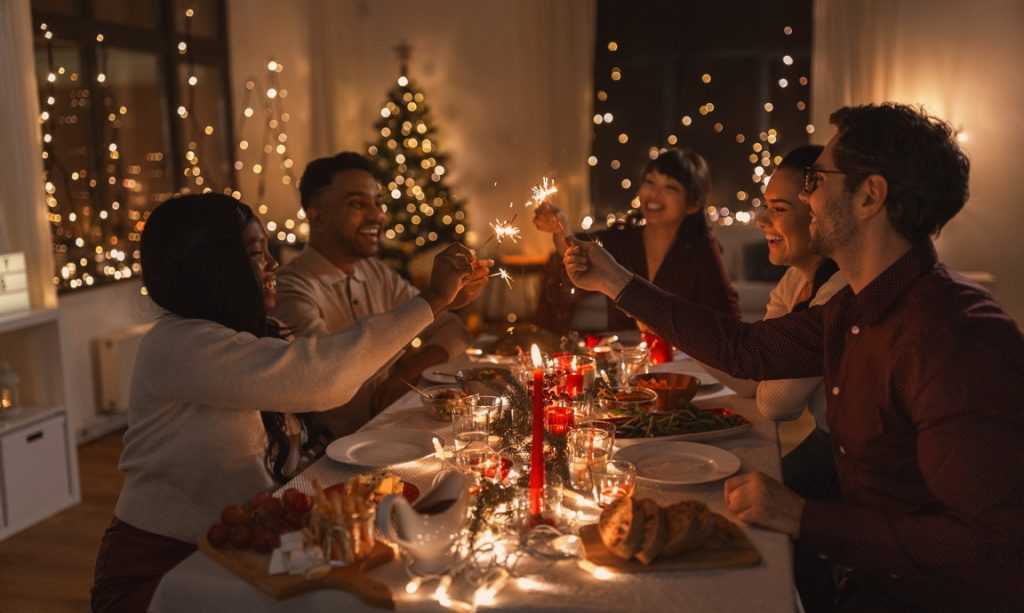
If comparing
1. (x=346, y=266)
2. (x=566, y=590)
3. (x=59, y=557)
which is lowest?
(x=59, y=557)

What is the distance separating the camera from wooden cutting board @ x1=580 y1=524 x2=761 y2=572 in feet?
4.48

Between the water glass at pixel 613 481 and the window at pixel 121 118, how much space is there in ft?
13.9

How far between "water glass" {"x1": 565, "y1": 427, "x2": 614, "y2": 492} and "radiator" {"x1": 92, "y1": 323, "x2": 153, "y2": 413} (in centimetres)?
415

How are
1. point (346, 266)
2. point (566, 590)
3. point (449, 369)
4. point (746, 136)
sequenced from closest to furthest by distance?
point (566, 590) → point (449, 369) → point (346, 266) → point (746, 136)

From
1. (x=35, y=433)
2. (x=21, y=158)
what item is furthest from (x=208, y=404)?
(x=21, y=158)

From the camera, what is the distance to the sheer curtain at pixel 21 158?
3.66 metres

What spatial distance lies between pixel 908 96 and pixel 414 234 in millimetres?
3892

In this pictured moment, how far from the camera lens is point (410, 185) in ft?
23.4

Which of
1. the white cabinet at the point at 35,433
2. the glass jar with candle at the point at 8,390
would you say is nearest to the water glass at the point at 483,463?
the white cabinet at the point at 35,433

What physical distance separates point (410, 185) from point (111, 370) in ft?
9.37

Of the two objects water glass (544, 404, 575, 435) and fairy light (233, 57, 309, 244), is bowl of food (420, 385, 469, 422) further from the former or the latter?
fairy light (233, 57, 309, 244)

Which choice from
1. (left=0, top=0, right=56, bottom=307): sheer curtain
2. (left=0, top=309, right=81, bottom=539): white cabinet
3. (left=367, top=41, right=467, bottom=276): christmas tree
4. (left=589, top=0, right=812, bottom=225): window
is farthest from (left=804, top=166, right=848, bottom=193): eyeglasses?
(left=589, top=0, right=812, bottom=225): window

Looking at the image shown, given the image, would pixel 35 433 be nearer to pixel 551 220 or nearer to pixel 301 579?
pixel 551 220

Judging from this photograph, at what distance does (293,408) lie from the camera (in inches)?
73.0
